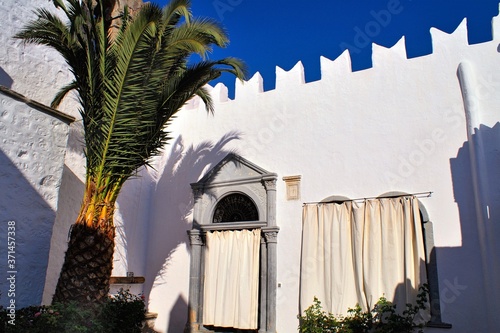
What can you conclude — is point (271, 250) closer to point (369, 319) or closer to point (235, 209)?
point (235, 209)

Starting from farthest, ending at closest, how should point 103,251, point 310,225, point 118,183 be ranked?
1. point 310,225
2. point 118,183
3. point 103,251

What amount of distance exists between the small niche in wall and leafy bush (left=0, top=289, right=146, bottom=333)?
11.4ft

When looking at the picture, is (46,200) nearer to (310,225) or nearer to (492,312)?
(310,225)

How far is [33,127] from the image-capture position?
18.7 feet

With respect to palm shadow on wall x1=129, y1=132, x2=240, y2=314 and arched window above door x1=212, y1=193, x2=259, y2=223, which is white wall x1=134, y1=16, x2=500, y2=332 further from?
arched window above door x1=212, y1=193, x2=259, y2=223

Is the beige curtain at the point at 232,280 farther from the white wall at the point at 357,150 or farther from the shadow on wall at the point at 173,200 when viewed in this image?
the shadow on wall at the point at 173,200

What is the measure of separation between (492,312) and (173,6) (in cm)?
603

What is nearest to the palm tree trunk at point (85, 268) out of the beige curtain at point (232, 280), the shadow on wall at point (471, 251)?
the beige curtain at point (232, 280)

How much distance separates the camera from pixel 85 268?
5.12 metres

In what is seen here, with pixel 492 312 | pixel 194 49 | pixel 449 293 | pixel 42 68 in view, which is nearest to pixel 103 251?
pixel 194 49

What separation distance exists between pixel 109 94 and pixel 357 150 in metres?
4.13

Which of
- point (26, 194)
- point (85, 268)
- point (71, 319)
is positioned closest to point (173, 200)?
point (26, 194)

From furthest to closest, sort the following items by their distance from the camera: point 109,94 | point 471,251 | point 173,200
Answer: point 173,200, point 471,251, point 109,94

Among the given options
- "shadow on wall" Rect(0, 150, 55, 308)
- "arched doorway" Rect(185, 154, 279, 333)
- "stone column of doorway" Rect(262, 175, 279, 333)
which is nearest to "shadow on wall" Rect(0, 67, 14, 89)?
"shadow on wall" Rect(0, 150, 55, 308)
